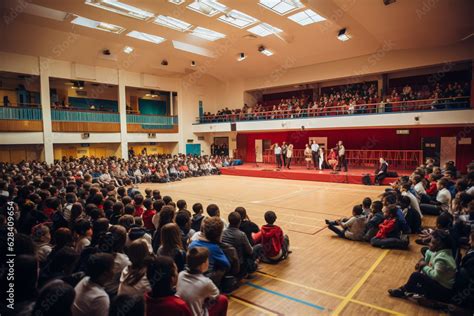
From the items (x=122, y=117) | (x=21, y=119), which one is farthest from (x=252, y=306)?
(x=122, y=117)

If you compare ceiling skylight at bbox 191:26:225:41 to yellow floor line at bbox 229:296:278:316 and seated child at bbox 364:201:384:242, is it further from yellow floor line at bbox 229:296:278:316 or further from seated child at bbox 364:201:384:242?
yellow floor line at bbox 229:296:278:316

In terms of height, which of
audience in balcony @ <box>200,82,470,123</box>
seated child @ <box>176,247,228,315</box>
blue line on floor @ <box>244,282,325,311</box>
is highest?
audience in balcony @ <box>200,82,470,123</box>

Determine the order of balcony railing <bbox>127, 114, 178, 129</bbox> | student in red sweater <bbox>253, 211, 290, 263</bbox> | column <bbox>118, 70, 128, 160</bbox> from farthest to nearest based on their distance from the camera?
balcony railing <bbox>127, 114, 178, 129</bbox>
column <bbox>118, 70, 128, 160</bbox>
student in red sweater <bbox>253, 211, 290, 263</bbox>

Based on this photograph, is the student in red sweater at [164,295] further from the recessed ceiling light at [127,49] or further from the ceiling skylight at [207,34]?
the recessed ceiling light at [127,49]

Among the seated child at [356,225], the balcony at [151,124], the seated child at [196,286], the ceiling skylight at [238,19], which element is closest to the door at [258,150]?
the balcony at [151,124]

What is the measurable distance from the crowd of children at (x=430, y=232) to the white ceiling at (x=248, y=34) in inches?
273

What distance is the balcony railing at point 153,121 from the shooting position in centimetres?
2022

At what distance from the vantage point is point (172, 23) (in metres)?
14.5

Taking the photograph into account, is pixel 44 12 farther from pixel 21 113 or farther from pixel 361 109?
pixel 361 109

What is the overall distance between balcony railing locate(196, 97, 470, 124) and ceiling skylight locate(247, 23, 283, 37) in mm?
4914

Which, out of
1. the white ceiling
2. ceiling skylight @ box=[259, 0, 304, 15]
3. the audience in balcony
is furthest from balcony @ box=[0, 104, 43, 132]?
ceiling skylight @ box=[259, 0, 304, 15]

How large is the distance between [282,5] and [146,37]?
26.3 feet

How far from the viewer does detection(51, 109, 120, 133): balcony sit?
16688 mm

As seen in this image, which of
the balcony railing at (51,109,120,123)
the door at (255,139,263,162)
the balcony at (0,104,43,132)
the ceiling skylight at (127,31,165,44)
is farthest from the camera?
the door at (255,139,263,162)
